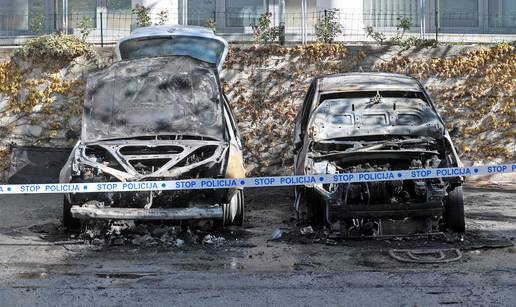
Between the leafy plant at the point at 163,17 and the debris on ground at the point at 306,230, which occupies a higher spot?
the leafy plant at the point at 163,17

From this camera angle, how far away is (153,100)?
985 cm

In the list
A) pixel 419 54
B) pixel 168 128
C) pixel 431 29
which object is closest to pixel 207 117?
pixel 168 128

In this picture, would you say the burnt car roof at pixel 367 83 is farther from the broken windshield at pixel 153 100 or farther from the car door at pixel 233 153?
the broken windshield at pixel 153 100

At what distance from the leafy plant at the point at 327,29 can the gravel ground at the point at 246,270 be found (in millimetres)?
5289

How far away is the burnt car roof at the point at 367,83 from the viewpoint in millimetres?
9906

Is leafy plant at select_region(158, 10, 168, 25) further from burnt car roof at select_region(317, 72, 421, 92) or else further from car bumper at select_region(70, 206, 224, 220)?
car bumper at select_region(70, 206, 224, 220)

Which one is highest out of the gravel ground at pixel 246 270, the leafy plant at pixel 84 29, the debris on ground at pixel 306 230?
the leafy plant at pixel 84 29

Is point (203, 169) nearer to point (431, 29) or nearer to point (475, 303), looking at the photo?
point (475, 303)

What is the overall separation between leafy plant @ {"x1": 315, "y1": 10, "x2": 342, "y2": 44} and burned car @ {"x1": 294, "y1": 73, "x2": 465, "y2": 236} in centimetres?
450

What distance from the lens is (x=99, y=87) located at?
33.1ft

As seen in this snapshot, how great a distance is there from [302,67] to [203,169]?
5455 mm

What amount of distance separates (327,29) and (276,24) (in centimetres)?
130

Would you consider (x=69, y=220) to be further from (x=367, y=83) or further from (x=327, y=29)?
(x=327, y=29)

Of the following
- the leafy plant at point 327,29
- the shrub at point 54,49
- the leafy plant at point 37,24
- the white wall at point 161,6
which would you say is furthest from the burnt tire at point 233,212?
the leafy plant at point 37,24
